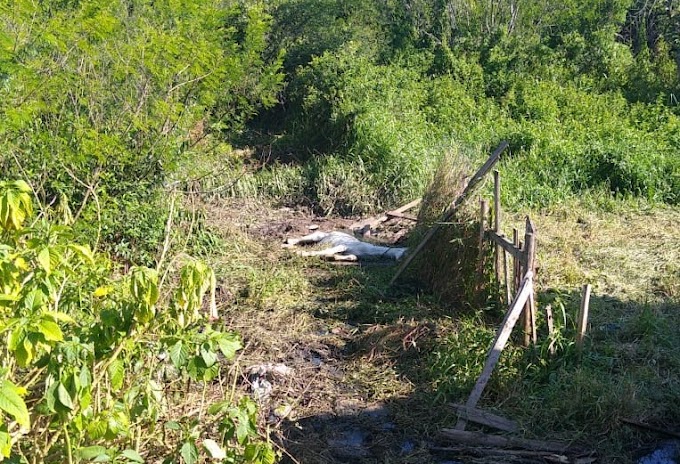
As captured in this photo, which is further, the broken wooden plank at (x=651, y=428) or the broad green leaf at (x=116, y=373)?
the broken wooden plank at (x=651, y=428)

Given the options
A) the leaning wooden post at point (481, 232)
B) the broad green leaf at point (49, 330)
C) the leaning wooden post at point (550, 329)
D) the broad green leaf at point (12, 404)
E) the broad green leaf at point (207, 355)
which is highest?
the broad green leaf at point (49, 330)

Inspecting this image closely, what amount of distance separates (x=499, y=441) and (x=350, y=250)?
161 inches

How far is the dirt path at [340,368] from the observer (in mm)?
4707

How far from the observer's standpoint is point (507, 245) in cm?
544

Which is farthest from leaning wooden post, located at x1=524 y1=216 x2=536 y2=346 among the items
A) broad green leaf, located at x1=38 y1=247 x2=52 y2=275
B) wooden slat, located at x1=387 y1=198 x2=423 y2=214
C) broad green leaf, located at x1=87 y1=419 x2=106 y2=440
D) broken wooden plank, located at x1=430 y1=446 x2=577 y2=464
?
wooden slat, located at x1=387 y1=198 x2=423 y2=214

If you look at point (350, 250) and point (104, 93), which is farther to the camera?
point (350, 250)

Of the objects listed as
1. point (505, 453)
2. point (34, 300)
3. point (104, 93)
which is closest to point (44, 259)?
point (34, 300)

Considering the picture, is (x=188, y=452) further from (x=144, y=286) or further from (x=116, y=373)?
(x=144, y=286)

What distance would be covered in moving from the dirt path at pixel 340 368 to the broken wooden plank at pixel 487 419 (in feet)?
0.49

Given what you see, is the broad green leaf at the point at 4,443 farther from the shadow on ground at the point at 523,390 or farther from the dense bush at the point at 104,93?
the dense bush at the point at 104,93

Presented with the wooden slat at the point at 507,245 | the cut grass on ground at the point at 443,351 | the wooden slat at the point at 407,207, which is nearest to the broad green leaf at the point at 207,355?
the cut grass on ground at the point at 443,351

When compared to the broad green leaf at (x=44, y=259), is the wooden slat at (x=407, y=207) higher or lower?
lower

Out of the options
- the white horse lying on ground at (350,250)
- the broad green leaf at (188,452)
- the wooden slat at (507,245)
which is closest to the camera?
the broad green leaf at (188,452)

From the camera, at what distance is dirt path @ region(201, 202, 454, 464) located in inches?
185
